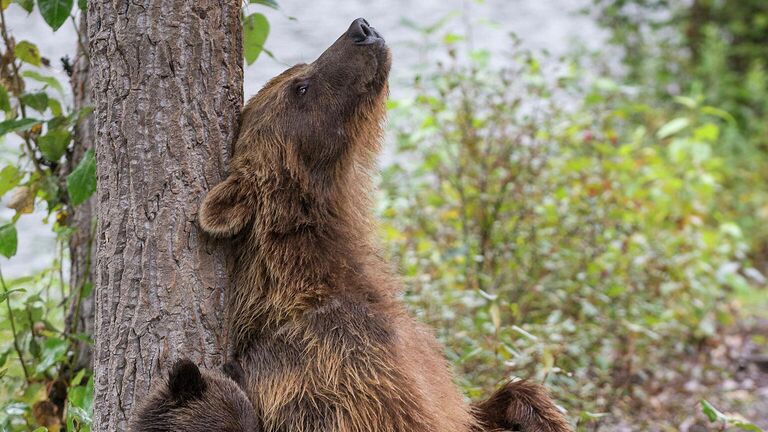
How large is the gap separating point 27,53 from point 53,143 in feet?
1.25

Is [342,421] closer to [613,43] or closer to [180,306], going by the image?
[180,306]

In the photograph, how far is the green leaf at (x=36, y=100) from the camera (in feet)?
10.1

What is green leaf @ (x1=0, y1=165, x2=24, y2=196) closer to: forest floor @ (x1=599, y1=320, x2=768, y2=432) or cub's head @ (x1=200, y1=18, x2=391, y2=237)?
cub's head @ (x1=200, y1=18, x2=391, y2=237)

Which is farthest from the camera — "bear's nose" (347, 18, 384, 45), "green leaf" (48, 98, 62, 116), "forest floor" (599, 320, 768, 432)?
"forest floor" (599, 320, 768, 432)

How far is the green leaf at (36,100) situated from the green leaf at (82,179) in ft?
1.37

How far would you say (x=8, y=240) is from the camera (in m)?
2.90

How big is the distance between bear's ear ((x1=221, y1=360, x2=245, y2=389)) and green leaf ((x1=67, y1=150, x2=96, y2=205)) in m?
0.80

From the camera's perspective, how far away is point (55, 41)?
8758 mm

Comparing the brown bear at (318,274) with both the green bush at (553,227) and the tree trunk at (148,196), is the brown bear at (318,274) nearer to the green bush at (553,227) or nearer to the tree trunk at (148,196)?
the tree trunk at (148,196)

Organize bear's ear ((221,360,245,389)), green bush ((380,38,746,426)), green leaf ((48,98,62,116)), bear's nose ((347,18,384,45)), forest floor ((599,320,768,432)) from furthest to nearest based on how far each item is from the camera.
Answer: green bush ((380,38,746,426)), forest floor ((599,320,768,432)), green leaf ((48,98,62,116)), bear's nose ((347,18,384,45)), bear's ear ((221,360,245,389))

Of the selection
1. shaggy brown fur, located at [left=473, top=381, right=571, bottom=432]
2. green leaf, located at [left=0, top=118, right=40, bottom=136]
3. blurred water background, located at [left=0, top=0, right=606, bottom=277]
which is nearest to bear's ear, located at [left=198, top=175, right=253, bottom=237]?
green leaf, located at [left=0, top=118, right=40, bottom=136]

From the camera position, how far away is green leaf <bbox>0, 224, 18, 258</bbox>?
9.47 feet

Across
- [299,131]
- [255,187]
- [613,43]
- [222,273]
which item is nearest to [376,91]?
[299,131]

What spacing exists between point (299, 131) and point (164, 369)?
0.86m
